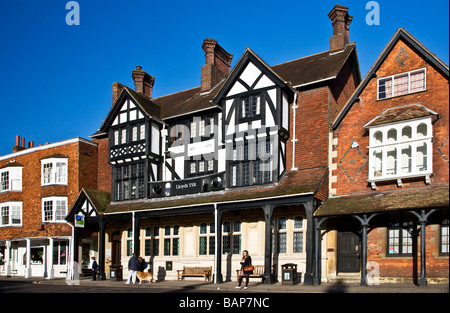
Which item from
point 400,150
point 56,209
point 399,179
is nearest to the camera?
point 399,179

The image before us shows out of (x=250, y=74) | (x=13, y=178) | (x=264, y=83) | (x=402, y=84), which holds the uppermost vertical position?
(x=250, y=74)

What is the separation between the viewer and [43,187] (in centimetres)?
3297

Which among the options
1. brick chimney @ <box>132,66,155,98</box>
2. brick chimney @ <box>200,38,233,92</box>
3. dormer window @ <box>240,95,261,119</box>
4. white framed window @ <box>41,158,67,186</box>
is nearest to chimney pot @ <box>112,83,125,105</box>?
brick chimney @ <box>132,66,155,98</box>

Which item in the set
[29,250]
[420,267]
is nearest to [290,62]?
[420,267]

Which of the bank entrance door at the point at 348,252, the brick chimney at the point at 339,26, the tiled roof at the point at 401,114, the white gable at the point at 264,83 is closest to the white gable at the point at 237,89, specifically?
the white gable at the point at 264,83

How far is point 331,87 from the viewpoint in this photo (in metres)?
23.8

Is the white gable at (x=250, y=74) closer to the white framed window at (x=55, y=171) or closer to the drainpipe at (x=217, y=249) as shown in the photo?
the drainpipe at (x=217, y=249)

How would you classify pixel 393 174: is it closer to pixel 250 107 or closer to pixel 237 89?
pixel 250 107

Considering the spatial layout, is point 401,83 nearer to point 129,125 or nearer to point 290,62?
point 290,62

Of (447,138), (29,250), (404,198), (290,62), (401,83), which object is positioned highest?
(290,62)

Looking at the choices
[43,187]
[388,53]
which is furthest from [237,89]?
[43,187]

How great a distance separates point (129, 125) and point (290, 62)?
373 inches

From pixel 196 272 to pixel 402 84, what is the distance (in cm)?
1307
